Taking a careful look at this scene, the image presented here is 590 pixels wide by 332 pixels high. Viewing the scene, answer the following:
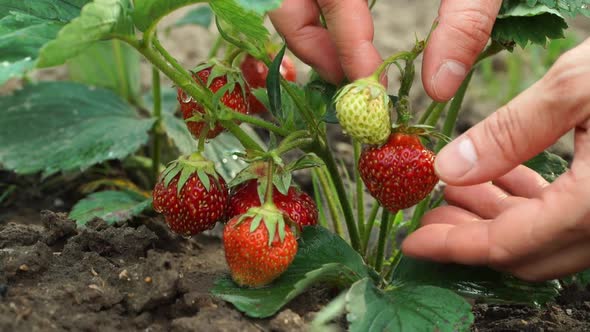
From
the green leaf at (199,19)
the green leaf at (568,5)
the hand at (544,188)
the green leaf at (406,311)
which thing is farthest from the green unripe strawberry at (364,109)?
the green leaf at (199,19)

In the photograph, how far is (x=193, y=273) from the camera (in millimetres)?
1391

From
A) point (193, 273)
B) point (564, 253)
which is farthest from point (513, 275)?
point (193, 273)

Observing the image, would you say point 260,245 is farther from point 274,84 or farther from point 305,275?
point 274,84

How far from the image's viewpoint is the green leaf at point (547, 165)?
1507 mm

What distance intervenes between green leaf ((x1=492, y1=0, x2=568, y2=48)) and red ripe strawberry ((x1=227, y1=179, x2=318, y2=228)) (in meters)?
0.42

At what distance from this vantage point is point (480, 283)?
4.32ft

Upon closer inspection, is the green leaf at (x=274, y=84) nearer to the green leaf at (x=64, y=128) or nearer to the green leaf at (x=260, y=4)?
the green leaf at (x=260, y=4)

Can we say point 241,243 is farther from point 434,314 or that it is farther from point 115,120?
point 115,120

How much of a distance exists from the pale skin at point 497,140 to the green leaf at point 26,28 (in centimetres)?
36

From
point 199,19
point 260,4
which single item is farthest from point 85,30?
point 199,19

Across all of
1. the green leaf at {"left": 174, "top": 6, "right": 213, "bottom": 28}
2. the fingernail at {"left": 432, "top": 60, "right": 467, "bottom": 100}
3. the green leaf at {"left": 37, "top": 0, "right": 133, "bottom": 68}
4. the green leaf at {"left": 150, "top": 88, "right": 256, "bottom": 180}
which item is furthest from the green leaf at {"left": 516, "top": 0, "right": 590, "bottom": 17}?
the green leaf at {"left": 174, "top": 6, "right": 213, "bottom": 28}

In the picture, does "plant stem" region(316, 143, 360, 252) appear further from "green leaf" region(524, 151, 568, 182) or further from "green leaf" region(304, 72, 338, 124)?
"green leaf" region(524, 151, 568, 182)

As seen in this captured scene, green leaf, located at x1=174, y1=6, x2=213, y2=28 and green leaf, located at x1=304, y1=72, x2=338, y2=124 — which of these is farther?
green leaf, located at x1=174, y1=6, x2=213, y2=28

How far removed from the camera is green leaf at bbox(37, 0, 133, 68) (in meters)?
1.03
